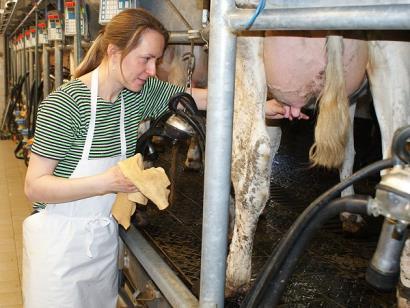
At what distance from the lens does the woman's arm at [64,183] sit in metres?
1.71

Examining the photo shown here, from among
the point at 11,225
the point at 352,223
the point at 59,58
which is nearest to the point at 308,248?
the point at 352,223

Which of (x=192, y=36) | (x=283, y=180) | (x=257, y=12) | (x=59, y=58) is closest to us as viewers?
(x=257, y=12)

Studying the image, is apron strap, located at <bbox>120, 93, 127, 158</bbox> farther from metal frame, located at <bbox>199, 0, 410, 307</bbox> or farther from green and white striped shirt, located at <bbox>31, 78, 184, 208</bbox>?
metal frame, located at <bbox>199, 0, 410, 307</bbox>

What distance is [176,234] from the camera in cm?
260

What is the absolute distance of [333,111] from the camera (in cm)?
158

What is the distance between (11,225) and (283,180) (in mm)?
2284

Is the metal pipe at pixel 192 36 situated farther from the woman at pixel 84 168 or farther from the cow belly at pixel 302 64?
the cow belly at pixel 302 64

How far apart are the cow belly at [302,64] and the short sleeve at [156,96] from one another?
0.53m

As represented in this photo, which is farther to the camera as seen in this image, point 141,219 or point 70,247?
point 141,219

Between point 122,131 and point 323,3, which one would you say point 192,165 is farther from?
point 323,3

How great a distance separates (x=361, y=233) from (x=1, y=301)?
2047mm

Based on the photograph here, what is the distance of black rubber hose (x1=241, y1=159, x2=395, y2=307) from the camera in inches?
33.4

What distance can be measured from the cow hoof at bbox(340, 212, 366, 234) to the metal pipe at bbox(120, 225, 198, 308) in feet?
3.27

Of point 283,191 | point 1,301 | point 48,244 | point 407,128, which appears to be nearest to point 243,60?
point 48,244
